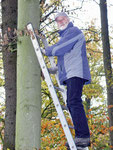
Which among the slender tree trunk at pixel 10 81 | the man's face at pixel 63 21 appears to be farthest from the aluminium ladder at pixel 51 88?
the slender tree trunk at pixel 10 81

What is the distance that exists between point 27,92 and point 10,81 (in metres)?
1.38

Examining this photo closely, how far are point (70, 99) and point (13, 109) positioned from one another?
1.61 meters

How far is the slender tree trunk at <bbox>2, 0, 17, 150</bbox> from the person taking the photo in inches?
177

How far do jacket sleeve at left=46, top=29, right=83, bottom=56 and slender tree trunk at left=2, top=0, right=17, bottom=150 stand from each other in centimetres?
118

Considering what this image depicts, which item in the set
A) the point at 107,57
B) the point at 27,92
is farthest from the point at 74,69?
the point at 107,57

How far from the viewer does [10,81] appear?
15.3 ft

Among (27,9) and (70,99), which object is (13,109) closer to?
(70,99)

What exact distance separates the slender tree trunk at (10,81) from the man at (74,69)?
4.04ft

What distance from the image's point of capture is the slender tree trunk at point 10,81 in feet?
14.8

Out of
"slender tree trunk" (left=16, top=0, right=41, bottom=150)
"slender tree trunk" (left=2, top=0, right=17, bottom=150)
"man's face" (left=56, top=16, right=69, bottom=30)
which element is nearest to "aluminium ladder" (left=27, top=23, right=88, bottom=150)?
"slender tree trunk" (left=16, top=0, right=41, bottom=150)

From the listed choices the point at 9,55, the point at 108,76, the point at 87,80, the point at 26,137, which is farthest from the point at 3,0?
the point at 108,76

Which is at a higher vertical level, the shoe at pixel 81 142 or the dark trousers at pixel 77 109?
the dark trousers at pixel 77 109

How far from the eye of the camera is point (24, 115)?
333 centimetres

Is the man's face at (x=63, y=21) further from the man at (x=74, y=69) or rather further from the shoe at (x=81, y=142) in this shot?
the shoe at (x=81, y=142)
